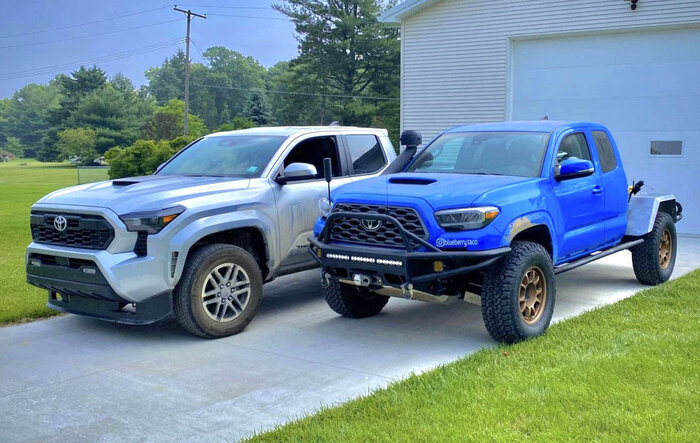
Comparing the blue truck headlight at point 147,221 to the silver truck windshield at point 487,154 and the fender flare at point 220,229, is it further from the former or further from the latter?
the silver truck windshield at point 487,154

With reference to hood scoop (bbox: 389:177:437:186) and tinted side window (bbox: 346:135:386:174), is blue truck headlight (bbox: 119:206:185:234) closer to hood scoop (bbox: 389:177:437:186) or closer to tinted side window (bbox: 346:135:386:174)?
hood scoop (bbox: 389:177:437:186)

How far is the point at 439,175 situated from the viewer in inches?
278

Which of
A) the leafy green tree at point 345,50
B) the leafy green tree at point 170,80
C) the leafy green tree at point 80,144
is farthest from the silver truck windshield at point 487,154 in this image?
the leafy green tree at point 170,80

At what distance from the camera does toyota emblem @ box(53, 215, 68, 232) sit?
679cm

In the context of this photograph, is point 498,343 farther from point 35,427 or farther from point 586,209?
point 35,427

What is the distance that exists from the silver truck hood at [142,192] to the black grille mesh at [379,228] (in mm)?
1185

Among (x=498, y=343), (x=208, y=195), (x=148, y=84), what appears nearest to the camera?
(x=498, y=343)

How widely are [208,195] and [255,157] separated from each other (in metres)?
1.10

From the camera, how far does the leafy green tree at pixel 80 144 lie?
7762 cm

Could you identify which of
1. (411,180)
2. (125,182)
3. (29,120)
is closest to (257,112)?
(125,182)

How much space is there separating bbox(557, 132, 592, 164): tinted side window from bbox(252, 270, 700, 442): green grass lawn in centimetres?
179

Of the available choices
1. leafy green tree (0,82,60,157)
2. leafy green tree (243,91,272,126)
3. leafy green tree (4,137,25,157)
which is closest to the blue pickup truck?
leafy green tree (243,91,272,126)

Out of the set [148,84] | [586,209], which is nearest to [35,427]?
[586,209]

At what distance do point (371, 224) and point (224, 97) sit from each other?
10432 centimetres
